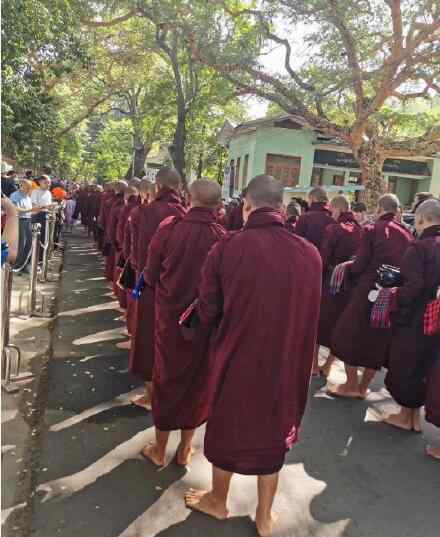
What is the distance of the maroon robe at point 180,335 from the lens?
11.0 feet

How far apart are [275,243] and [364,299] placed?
254cm

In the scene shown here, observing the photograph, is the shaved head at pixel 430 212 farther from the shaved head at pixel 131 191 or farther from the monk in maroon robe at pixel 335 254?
the shaved head at pixel 131 191

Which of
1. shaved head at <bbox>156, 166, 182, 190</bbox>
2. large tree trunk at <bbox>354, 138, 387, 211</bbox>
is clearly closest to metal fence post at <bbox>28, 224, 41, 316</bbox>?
shaved head at <bbox>156, 166, 182, 190</bbox>

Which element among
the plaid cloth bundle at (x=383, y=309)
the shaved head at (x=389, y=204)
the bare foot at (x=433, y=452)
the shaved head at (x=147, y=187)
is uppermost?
the shaved head at (x=389, y=204)

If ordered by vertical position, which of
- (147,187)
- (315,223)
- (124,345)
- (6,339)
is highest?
(147,187)

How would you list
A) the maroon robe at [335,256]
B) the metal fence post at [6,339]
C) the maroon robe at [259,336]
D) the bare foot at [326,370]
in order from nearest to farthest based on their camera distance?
the maroon robe at [259,336], the metal fence post at [6,339], the maroon robe at [335,256], the bare foot at [326,370]

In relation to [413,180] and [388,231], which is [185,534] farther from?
[413,180]

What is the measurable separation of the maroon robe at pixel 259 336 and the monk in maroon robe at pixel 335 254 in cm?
270

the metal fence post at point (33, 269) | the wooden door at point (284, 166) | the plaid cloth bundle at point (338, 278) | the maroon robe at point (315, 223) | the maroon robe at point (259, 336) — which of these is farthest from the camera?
the wooden door at point (284, 166)

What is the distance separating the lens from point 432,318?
3.98 meters

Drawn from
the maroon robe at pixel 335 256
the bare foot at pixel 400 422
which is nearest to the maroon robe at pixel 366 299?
the maroon robe at pixel 335 256

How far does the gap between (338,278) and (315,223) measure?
104 cm

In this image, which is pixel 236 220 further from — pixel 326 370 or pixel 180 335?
pixel 180 335

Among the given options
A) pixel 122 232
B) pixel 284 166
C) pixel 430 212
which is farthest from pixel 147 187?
pixel 284 166
